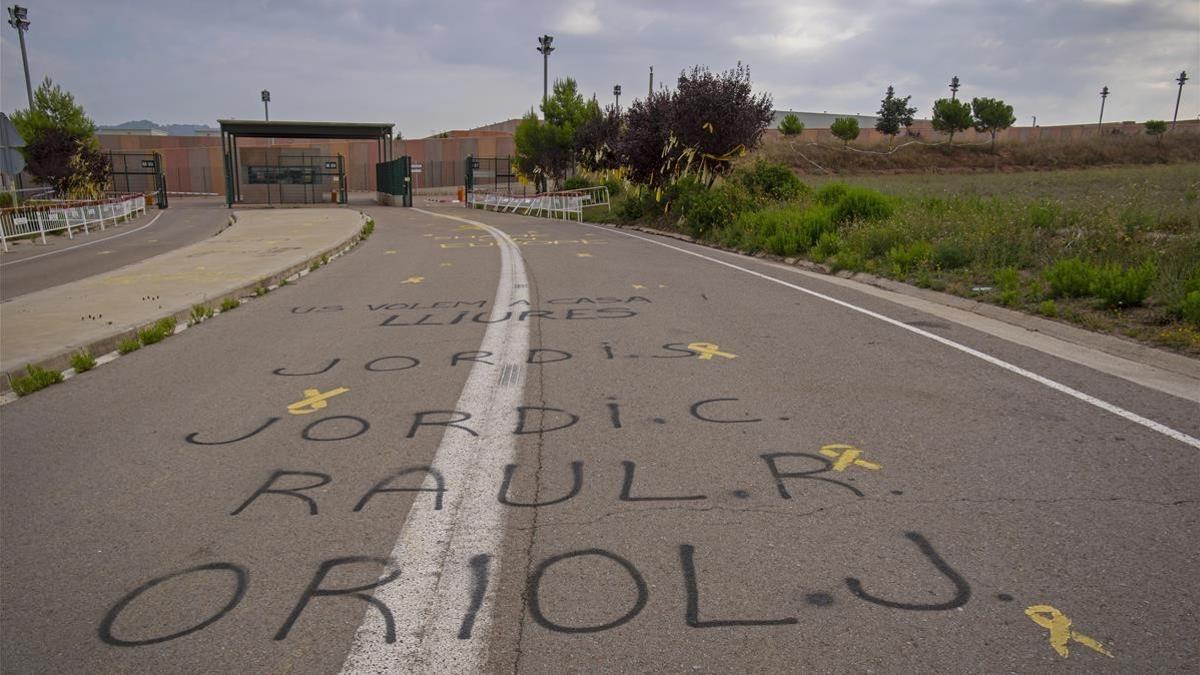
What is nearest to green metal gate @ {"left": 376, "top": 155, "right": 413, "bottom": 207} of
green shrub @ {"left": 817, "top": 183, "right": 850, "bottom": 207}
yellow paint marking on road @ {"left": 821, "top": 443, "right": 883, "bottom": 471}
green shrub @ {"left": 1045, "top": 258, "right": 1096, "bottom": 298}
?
green shrub @ {"left": 817, "top": 183, "right": 850, "bottom": 207}

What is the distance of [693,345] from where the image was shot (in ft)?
26.1

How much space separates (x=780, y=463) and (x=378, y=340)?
5.09 m

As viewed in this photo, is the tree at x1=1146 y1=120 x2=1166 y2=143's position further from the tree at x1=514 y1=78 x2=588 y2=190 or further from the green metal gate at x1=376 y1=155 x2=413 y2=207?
the green metal gate at x1=376 y1=155 x2=413 y2=207

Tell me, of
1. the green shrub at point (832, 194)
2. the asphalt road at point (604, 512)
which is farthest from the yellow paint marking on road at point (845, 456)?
the green shrub at point (832, 194)

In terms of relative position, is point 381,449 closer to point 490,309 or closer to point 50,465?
point 50,465

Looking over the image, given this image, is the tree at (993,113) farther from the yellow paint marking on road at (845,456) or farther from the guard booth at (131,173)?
the yellow paint marking on road at (845,456)

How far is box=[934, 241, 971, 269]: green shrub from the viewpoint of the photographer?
485 inches

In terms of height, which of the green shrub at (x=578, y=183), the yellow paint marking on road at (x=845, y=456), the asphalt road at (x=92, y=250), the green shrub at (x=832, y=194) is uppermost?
the green shrub at (x=832, y=194)

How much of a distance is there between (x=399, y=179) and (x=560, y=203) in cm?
1575

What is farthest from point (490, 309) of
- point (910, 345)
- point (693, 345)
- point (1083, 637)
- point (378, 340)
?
point (1083, 637)

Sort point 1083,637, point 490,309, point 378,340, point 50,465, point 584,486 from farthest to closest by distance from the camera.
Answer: point 490,309
point 378,340
point 50,465
point 584,486
point 1083,637

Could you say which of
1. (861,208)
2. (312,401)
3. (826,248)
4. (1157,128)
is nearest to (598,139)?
(861,208)

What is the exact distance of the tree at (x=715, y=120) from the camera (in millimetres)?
25656

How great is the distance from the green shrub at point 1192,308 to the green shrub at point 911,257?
456 centimetres
